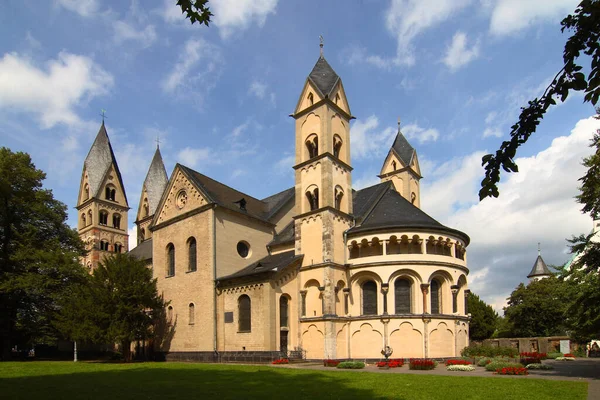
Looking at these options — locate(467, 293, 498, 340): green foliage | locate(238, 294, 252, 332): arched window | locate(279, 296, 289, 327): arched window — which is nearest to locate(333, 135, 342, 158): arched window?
locate(279, 296, 289, 327): arched window

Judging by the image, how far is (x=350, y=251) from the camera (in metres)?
34.2

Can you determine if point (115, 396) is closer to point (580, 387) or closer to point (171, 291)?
point (580, 387)

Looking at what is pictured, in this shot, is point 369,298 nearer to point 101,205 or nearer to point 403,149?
point 403,149

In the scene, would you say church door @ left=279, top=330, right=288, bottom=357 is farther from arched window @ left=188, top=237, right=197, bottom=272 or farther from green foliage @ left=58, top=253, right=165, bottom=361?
green foliage @ left=58, top=253, right=165, bottom=361

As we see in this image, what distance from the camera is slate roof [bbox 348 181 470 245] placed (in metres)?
32.1

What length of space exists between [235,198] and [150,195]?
111 ft

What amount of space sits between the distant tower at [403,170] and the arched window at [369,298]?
1460 cm

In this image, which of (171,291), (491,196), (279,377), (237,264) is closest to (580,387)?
(279,377)

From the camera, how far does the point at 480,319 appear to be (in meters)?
65.8

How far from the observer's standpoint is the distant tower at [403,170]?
149 ft

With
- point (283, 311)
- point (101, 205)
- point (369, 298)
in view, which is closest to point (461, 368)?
point (369, 298)

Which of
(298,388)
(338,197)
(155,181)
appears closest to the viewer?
(298,388)

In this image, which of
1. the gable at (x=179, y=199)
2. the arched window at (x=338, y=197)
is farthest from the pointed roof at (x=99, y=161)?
the arched window at (x=338, y=197)

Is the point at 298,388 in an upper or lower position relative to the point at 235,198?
lower
